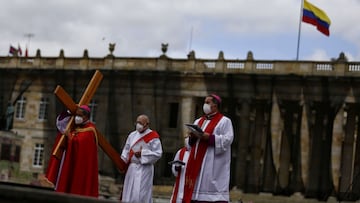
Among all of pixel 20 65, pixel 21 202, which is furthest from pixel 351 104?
pixel 21 202

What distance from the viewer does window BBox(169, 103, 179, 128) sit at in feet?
184

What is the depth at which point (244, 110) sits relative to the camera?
54.0 m

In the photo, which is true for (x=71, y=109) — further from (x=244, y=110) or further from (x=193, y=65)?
(x=193, y=65)

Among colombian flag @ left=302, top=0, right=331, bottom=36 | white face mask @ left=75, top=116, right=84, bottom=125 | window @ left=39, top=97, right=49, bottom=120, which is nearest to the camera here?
white face mask @ left=75, top=116, right=84, bottom=125

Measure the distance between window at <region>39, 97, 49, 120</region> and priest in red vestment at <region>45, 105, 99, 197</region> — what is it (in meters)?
46.9

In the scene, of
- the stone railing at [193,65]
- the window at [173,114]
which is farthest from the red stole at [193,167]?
the window at [173,114]

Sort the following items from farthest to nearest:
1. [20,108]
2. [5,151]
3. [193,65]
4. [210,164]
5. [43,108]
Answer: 1. [20,108]
2. [43,108]
3. [193,65]
4. [5,151]
5. [210,164]

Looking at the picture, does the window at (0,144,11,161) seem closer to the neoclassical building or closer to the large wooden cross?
the neoclassical building

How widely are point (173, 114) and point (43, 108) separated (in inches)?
406

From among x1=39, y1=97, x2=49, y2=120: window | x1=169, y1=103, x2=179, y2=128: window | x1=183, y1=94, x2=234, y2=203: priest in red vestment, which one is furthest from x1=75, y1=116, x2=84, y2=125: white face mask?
x1=39, y1=97, x2=49, y2=120: window

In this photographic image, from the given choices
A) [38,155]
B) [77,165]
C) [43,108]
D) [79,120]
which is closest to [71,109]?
[79,120]

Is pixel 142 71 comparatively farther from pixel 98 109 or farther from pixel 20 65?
pixel 20 65

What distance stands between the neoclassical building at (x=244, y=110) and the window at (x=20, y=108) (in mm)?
889

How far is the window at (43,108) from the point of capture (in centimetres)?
5991
